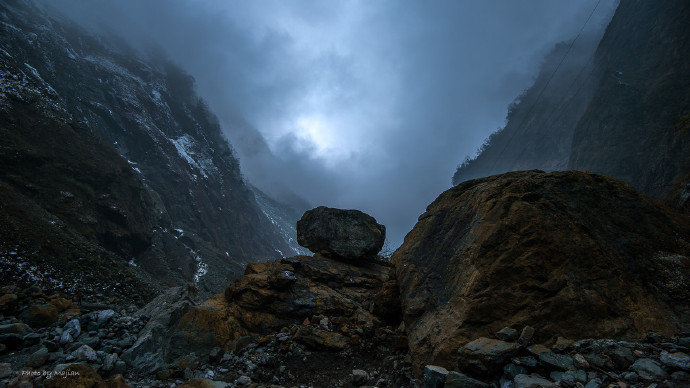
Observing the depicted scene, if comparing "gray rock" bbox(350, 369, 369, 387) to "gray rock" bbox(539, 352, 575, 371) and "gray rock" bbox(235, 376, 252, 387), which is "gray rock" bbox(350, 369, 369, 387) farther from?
"gray rock" bbox(539, 352, 575, 371)

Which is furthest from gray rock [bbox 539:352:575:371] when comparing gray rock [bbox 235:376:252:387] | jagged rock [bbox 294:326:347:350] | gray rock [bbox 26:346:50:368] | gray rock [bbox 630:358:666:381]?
gray rock [bbox 26:346:50:368]

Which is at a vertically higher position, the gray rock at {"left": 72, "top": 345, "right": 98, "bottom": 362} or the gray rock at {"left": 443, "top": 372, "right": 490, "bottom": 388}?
the gray rock at {"left": 443, "top": 372, "right": 490, "bottom": 388}

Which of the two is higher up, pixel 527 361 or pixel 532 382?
pixel 527 361

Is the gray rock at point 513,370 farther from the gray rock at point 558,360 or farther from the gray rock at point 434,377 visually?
the gray rock at point 434,377

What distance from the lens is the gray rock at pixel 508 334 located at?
4.58 meters

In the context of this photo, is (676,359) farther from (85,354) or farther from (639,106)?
(639,106)

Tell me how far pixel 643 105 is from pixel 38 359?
175 ft

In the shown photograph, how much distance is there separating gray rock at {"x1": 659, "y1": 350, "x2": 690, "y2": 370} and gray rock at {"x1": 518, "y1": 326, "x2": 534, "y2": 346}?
137cm

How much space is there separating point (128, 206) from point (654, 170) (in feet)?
236

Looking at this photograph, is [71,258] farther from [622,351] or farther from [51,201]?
[622,351]

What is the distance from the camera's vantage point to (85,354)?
7.22 meters

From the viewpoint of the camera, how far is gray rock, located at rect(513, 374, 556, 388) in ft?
11.2

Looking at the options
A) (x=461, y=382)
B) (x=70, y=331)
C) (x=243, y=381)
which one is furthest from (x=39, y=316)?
(x=461, y=382)

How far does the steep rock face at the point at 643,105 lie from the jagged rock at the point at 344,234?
25.4 metres
